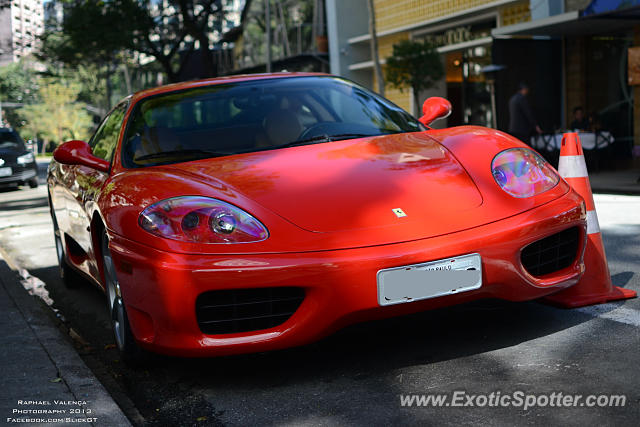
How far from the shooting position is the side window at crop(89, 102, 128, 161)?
4883mm

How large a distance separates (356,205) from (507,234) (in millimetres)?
619

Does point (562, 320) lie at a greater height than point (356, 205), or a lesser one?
lesser

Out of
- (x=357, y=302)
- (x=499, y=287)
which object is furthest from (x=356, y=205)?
(x=499, y=287)

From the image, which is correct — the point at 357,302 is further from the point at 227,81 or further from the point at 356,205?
the point at 227,81

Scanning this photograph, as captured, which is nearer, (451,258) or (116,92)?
(451,258)

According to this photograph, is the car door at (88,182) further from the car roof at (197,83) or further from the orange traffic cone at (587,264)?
the orange traffic cone at (587,264)

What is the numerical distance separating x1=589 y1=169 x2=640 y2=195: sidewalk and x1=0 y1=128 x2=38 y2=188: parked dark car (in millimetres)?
13010

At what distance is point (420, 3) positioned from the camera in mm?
24094

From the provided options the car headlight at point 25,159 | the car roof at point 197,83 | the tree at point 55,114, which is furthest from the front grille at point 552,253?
the tree at point 55,114

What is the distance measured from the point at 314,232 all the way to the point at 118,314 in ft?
3.84

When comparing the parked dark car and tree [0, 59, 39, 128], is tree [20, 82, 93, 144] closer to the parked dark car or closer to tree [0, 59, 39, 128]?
tree [0, 59, 39, 128]

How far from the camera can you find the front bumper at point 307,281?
10.4 feet

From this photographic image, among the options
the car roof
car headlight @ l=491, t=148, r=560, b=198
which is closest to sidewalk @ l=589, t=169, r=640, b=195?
the car roof

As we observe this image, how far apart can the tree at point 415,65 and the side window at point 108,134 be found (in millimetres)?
16832
